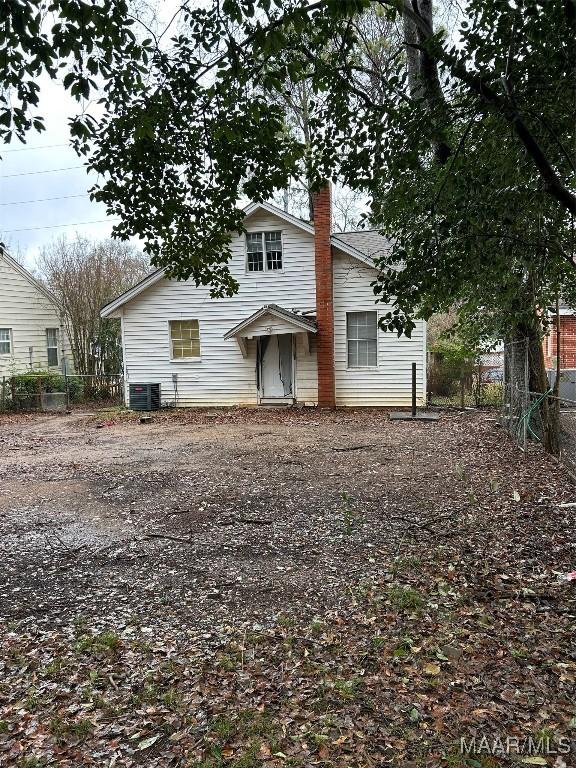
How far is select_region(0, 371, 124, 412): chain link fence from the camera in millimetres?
15875

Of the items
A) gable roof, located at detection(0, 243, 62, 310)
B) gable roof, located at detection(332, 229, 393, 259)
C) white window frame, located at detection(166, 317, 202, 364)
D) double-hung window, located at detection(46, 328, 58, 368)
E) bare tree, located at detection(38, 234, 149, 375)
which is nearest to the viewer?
gable roof, located at detection(332, 229, 393, 259)

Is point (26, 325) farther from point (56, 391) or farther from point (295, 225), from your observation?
point (295, 225)

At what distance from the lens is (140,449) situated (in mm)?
9516

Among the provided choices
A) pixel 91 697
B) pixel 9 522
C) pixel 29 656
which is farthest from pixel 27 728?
pixel 9 522

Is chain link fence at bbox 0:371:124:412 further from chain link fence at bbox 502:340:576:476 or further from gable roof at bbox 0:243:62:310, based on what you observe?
chain link fence at bbox 502:340:576:476

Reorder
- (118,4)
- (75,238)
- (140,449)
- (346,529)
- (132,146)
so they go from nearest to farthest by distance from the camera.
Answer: (118,4) < (132,146) < (346,529) < (140,449) < (75,238)

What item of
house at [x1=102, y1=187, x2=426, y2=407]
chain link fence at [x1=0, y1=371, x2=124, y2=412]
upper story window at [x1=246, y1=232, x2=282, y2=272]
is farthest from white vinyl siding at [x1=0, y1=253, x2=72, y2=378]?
upper story window at [x1=246, y1=232, x2=282, y2=272]

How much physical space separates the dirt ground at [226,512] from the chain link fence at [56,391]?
17.5 ft

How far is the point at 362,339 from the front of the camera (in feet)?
46.5

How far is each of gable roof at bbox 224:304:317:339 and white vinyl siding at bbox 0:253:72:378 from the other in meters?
8.48

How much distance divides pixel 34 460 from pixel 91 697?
6989 millimetres

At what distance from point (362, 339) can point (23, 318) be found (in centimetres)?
1185

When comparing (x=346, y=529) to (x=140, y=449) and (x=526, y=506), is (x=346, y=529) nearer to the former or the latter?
(x=526, y=506)

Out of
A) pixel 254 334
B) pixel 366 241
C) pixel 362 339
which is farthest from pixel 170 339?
pixel 366 241
